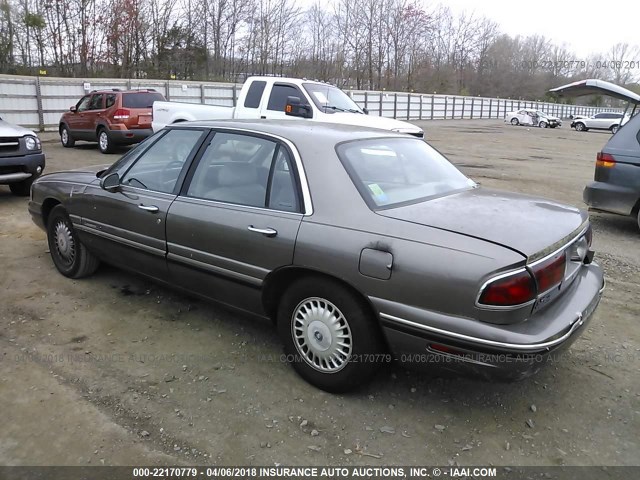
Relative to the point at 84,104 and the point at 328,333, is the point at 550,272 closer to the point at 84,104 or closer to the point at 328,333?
the point at 328,333

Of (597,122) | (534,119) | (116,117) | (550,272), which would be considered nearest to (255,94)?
(116,117)


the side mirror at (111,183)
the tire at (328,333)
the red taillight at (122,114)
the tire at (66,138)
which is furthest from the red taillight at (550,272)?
the tire at (66,138)

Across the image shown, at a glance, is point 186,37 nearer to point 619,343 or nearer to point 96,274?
point 96,274

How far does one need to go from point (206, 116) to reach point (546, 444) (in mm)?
9592

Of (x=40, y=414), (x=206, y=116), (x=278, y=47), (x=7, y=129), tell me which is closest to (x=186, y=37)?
(x=278, y=47)

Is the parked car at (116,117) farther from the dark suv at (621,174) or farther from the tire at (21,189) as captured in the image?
the dark suv at (621,174)

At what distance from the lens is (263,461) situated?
8.06ft

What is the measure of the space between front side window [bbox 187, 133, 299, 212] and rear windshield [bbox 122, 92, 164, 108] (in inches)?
420

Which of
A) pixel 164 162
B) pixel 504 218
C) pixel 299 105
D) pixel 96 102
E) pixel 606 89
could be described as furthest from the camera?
pixel 96 102

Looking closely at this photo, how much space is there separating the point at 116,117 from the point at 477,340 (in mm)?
12620

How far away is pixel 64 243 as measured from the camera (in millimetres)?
4684

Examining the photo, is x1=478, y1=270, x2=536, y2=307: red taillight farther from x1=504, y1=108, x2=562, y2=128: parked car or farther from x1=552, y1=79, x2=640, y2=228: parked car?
x1=504, y1=108, x2=562, y2=128: parked car

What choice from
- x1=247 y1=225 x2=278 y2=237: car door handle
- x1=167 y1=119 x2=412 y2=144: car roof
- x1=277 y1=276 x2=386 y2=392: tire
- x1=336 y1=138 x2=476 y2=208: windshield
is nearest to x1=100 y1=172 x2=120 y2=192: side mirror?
x1=167 y1=119 x2=412 y2=144: car roof

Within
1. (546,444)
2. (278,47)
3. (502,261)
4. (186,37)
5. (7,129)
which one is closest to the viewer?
(502,261)
